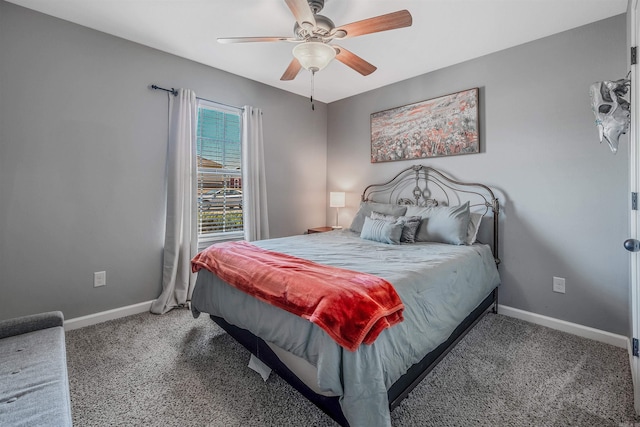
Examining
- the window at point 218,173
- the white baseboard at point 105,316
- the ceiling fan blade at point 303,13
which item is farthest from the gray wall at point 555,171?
the white baseboard at point 105,316

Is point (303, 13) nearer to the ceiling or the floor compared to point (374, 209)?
nearer to the ceiling

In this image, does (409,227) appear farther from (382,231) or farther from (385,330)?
(385,330)

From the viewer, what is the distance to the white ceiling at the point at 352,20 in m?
2.16

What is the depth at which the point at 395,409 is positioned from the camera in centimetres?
156

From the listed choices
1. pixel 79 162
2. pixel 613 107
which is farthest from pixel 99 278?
pixel 613 107

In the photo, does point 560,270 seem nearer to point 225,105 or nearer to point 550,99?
point 550,99

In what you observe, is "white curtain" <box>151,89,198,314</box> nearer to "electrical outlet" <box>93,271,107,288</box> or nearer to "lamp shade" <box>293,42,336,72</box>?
"electrical outlet" <box>93,271,107,288</box>

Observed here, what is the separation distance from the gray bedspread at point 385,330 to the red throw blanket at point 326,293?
2.8 inches

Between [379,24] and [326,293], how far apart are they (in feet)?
5.48

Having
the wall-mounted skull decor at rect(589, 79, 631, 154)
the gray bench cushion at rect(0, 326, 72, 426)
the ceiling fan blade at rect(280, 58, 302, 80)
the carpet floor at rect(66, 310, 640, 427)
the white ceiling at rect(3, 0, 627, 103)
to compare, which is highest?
the white ceiling at rect(3, 0, 627, 103)

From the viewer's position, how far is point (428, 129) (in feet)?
10.8

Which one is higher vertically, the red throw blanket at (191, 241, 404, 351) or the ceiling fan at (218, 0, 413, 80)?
the ceiling fan at (218, 0, 413, 80)

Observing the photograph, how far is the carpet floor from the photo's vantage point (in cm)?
149

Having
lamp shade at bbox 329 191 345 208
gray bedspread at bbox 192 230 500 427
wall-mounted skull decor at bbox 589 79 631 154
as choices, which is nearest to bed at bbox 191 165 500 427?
gray bedspread at bbox 192 230 500 427
